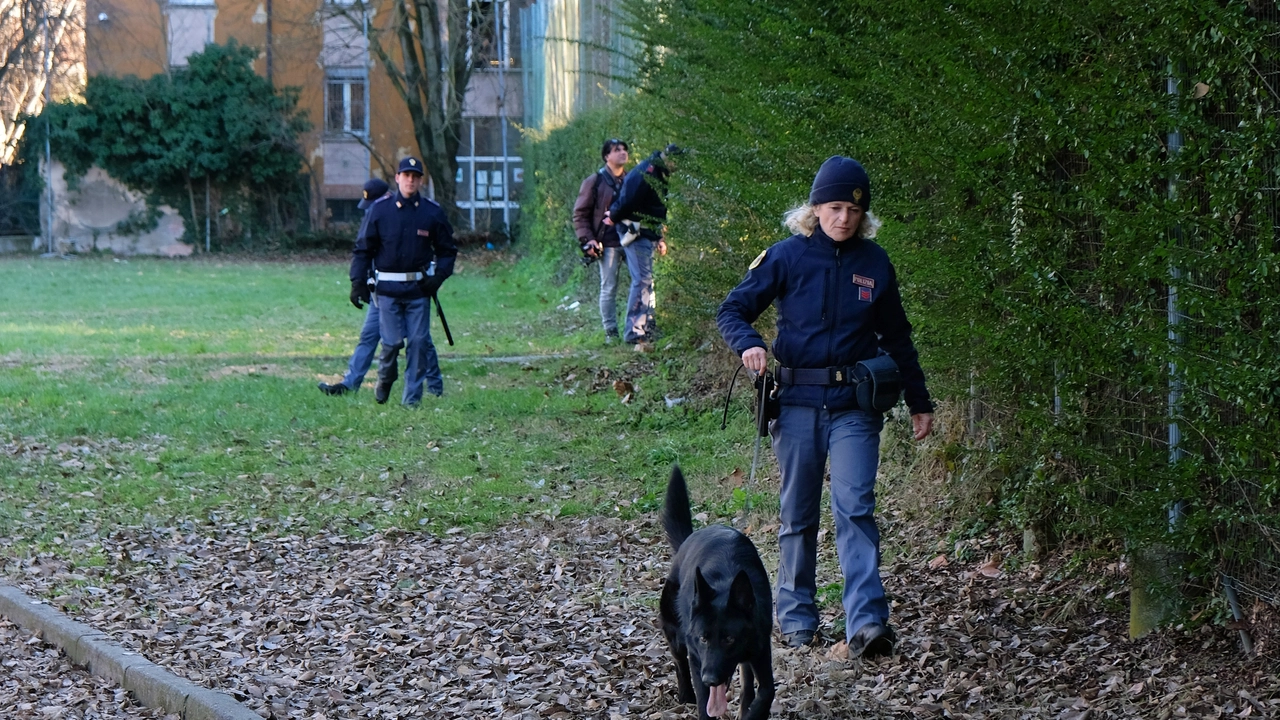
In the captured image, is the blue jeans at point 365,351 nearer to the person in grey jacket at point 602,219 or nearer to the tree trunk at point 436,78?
the person in grey jacket at point 602,219

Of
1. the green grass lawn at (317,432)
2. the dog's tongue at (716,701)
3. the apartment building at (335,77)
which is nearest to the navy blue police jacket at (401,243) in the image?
the green grass lawn at (317,432)

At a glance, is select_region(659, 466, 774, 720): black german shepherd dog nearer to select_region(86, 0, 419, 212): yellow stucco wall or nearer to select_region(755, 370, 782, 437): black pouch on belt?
select_region(755, 370, 782, 437): black pouch on belt

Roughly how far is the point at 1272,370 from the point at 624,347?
12.0m

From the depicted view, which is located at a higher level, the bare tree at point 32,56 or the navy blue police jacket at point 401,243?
the bare tree at point 32,56

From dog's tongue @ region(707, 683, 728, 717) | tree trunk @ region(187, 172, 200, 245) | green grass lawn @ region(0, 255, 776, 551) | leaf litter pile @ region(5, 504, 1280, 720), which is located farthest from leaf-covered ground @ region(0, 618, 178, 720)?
tree trunk @ region(187, 172, 200, 245)

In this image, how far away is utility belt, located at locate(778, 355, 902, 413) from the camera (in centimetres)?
570

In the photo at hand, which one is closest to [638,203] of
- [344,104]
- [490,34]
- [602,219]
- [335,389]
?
[602,219]

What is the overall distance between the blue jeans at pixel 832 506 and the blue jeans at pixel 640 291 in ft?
31.7

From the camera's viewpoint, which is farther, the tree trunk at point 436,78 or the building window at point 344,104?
the building window at point 344,104

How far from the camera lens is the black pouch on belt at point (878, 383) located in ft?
18.7

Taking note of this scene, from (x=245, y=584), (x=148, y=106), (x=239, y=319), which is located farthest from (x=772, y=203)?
(x=148, y=106)

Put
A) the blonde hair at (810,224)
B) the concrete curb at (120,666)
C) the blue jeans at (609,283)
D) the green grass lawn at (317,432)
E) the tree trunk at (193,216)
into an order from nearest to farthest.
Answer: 1. the concrete curb at (120,666)
2. the blonde hair at (810,224)
3. the green grass lawn at (317,432)
4. the blue jeans at (609,283)
5. the tree trunk at (193,216)

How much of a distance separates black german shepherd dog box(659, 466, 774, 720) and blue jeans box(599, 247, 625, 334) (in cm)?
1115

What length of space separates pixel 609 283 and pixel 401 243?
4.39 metres
